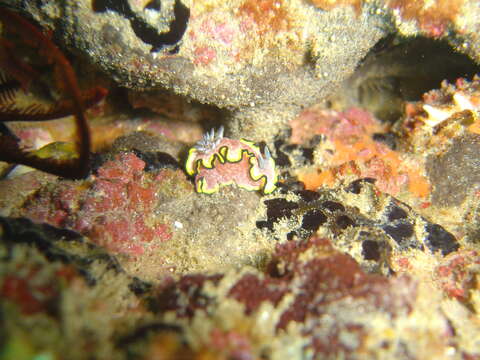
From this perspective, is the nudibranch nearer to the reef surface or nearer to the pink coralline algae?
the reef surface

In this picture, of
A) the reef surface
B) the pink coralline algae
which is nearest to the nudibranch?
the reef surface

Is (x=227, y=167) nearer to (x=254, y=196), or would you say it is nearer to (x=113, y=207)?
(x=254, y=196)

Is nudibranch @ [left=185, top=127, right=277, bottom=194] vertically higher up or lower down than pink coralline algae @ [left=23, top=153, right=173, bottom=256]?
higher up

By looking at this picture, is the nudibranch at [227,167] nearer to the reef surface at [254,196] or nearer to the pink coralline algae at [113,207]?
the reef surface at [254,196]

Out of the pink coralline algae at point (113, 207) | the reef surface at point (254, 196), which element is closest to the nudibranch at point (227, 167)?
the reef surface at point (254, 196)

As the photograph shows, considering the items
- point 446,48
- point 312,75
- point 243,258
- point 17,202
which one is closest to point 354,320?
point 243,258

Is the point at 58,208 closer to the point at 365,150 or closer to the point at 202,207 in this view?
the point at 202,207
